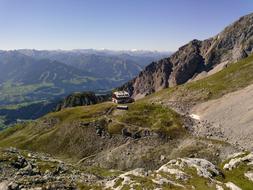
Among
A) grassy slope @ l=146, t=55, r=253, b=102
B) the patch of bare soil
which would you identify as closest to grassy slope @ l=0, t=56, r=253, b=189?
grassy slope @ l=146, t=55, r=253, b=102

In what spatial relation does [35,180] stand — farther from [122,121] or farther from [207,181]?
[122,121]

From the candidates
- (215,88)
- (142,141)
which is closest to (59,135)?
(142,141)

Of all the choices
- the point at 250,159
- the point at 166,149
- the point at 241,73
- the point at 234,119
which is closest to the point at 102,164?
the point at 166,149

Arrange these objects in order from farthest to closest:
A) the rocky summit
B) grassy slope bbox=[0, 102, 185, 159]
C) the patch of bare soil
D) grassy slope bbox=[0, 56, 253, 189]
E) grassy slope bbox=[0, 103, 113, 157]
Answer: grassy slope bbox=[0, 103, 113, 157] → grassy slope bbox=[0, 56, 253, 189] → grassy slope bbox=[0, 102, 185, 159] → the patch of bare soil → the rocky summit

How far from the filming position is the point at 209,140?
107000 mm

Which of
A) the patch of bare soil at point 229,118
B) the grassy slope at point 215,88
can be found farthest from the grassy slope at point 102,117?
the patch of bare soil at point 229,118

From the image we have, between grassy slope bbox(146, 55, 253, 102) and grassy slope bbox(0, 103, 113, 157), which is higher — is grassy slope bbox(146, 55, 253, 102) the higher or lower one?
the higher one

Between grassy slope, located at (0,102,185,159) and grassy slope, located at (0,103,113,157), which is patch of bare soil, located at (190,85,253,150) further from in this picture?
grassy slope, located at (0,103,113,157)

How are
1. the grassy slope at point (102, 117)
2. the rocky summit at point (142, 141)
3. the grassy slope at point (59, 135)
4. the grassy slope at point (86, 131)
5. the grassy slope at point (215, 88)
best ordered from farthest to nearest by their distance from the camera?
the grassy slope at point (215, 88)
the grassy slope at point (59, 135)
the grassy slope at point (102, 117)
the grassy slope at point (86, 131)
the rocky summit at point (142, 141)

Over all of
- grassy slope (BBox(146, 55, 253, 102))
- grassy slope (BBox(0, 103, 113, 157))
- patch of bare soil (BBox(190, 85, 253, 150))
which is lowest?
grassy slope (BBox(0, 103, 113, 157))

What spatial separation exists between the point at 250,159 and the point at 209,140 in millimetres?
46680

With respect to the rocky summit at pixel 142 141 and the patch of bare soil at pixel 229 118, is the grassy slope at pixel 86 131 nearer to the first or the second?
the rocky summit at pixel 142 141

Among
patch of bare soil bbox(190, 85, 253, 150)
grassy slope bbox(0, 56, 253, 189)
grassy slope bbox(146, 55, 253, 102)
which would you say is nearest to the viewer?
patch of bare soil bbox(190, 85, 253, 150)

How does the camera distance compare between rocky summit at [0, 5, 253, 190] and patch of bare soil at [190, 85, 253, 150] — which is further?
patch of bare soil at [190, 85, 253, 150]
